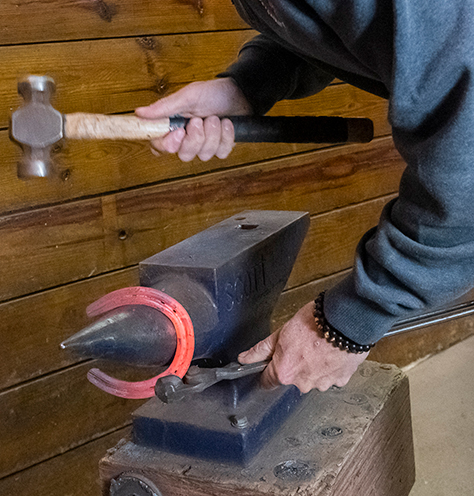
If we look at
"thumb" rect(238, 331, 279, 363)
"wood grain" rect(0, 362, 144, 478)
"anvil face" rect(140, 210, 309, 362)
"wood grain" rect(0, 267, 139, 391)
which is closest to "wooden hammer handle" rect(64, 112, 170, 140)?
"anvil face" rect(140, 210, 309, 362)

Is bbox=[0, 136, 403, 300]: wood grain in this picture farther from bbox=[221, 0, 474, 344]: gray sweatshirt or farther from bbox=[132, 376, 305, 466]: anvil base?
bbox=[221, 0, 474, 344]: gray sweatshirt

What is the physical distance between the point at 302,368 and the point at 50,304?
2.15 ft

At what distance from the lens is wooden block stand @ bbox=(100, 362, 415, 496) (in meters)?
0.69

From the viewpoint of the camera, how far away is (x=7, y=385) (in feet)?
3.79

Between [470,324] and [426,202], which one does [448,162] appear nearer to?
[426,202]

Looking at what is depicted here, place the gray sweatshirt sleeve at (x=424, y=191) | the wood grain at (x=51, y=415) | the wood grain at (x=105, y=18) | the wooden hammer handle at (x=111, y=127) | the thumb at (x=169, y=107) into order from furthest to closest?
the wood grain at (x=51, y=415) < the wood grain at (x=105, y=18) < the thumb at (x=169, y=107) < the wooden hammer handle at (x=111, y=127) < the gray sweatshirt sleeve at (x=424, y=191)

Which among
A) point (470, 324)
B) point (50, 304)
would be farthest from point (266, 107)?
point (470, 324)

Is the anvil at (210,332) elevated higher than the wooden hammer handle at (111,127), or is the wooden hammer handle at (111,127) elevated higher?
the wooden hammer handle at (111,127)

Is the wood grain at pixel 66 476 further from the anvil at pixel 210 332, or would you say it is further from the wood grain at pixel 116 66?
the wood grain at pixel 116 66

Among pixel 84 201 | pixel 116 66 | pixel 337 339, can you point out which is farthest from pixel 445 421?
pixel 116 66

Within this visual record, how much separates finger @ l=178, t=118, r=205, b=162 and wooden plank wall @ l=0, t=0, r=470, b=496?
1.36 feet

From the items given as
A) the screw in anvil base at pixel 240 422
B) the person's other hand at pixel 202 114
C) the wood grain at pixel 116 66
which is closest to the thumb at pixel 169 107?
the person's other hand at pixel 202 114

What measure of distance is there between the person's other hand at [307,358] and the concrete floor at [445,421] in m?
0.68

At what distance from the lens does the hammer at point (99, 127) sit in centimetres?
72
